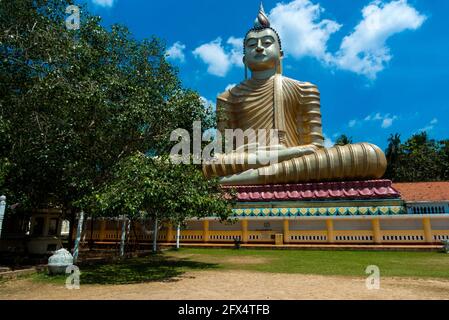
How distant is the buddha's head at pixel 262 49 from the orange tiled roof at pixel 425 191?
10878 millimetres

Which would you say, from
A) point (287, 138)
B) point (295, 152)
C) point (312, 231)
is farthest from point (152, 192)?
point (287, 138)

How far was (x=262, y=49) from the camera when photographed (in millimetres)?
24719

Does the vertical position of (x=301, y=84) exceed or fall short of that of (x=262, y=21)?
it falls short

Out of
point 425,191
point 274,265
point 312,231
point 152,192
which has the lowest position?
point 274,265

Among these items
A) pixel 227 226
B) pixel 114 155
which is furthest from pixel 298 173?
pixel 114 155

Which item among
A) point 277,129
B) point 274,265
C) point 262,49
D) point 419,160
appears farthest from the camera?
point 419,160

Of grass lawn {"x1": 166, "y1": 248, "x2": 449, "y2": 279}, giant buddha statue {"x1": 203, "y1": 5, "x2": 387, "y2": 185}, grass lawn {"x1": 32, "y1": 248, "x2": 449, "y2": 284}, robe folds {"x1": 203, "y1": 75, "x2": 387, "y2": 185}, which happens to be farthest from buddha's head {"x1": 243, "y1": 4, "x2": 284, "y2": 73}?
grass lawn {"x1": 32, "y1": 248, "x2": 449, "y2": 284}

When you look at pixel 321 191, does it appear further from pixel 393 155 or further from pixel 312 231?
pixel 393 155

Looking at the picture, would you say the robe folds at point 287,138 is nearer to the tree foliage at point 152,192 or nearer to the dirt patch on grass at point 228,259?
the dirt patch on grass at point 228,259

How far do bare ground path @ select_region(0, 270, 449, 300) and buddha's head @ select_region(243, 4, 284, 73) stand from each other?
59.2ft

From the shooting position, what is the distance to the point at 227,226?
62.6 ft

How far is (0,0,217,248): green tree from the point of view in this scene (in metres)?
11.0

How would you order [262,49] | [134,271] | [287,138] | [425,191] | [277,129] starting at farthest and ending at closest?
[262,49] < [287,138] < [277,129] < [425,191] < [134,271]

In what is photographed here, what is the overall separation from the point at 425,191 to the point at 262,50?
12.7 metres
